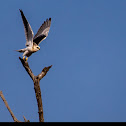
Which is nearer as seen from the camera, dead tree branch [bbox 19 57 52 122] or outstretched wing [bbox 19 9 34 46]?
dead tree branch [bbox 19 57 52 122]

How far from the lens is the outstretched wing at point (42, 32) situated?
14.4 meters

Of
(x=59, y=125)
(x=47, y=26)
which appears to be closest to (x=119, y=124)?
(x=59, y=125)

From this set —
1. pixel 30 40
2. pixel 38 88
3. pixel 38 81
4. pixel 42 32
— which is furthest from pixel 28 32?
pixel 38 88

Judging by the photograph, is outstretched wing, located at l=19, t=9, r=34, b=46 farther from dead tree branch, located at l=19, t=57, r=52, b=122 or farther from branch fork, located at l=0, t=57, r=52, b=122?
branch fork, located at l=0, t=57, r=52, b=122

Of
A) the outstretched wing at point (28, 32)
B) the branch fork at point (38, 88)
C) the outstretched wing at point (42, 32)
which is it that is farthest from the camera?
the outstretched wing at point (42, 32)

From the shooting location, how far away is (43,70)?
8672mm

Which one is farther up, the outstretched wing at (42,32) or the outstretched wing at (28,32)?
the outstretched wing at (28,32)

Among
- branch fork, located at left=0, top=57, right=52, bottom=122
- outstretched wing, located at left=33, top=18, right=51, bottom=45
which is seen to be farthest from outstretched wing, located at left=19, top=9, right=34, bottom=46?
branch fork, located at left=0, top=57, right=52, bottom=122

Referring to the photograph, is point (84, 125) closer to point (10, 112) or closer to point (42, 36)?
point (10, 112)

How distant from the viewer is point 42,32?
15.6 meters

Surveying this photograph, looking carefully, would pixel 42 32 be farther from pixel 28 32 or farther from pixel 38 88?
pixel 38 88

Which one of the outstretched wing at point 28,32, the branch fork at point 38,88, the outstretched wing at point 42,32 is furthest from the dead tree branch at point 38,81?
the outstretched wing at point 42,32

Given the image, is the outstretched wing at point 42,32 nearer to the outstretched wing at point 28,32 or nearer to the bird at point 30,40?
the bird at point 30,40

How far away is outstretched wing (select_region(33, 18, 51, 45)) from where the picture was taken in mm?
14430
